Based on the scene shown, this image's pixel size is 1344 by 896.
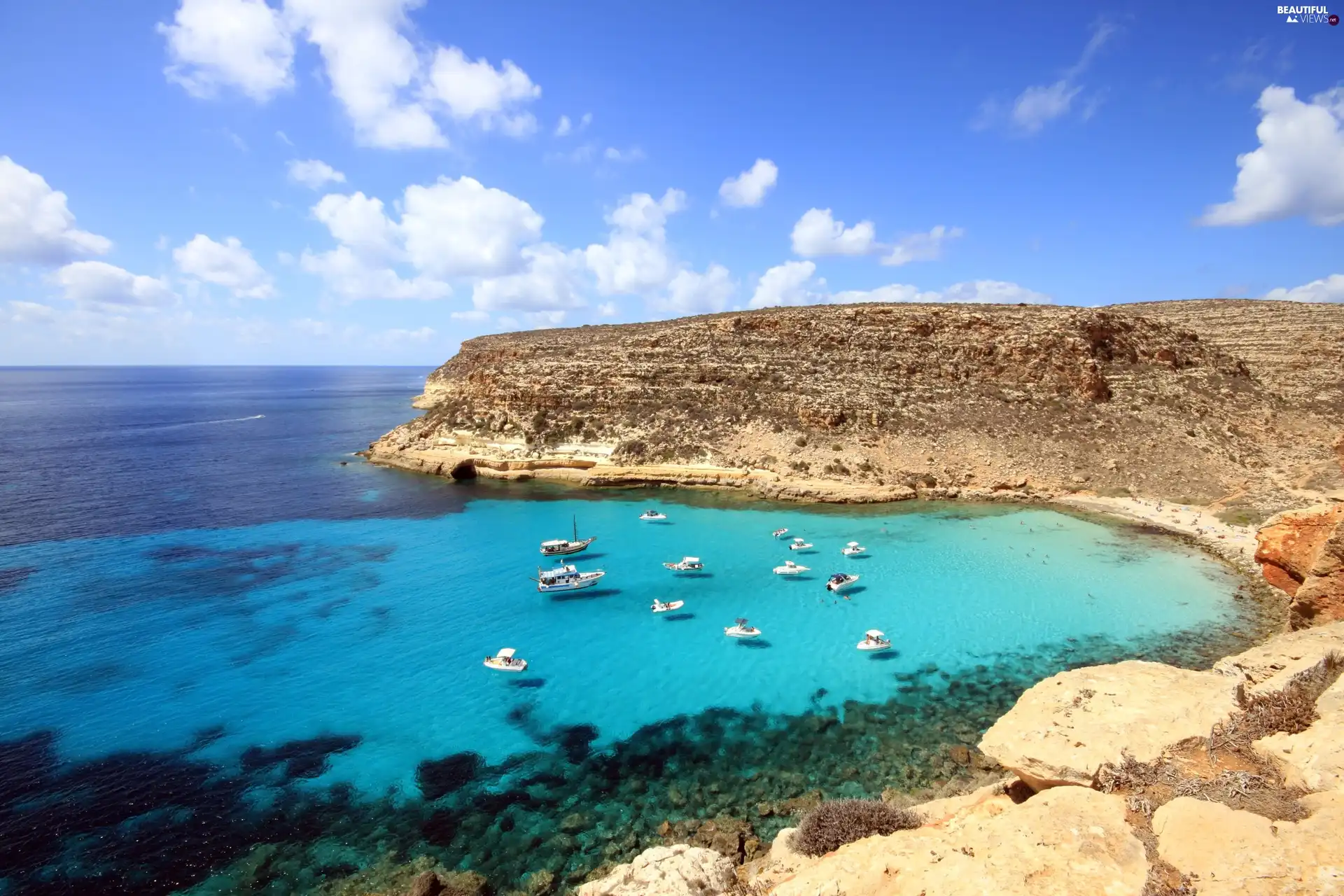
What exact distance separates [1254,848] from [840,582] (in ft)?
78.8

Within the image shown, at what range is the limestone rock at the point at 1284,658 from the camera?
10.9m

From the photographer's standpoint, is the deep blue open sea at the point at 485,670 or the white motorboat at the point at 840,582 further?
the white motorboat at the point at 840,582

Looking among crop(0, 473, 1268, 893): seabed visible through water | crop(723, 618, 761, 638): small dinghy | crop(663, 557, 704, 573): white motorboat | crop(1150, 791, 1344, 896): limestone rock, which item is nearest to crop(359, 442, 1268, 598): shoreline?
crop(0, 473, 1268, 893): seabed visible through water

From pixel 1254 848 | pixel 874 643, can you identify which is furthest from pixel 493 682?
pixel 1254 848

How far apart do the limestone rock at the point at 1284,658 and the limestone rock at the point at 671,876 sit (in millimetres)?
10305

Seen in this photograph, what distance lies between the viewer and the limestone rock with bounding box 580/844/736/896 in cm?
1099

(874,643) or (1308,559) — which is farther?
(874,643)

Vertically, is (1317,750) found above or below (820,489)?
above

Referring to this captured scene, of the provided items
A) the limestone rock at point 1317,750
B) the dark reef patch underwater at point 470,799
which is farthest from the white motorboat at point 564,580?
the limestone rock at point 1317,750

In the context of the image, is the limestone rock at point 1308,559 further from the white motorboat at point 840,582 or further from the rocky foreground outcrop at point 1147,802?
the white motorboat at point 840,582

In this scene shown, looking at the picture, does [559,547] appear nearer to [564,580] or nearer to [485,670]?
[564,580]

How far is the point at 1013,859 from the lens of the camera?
323 inches

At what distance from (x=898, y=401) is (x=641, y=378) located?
80.7 ft

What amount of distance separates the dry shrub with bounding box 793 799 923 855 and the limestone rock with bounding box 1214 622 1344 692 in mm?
6983
